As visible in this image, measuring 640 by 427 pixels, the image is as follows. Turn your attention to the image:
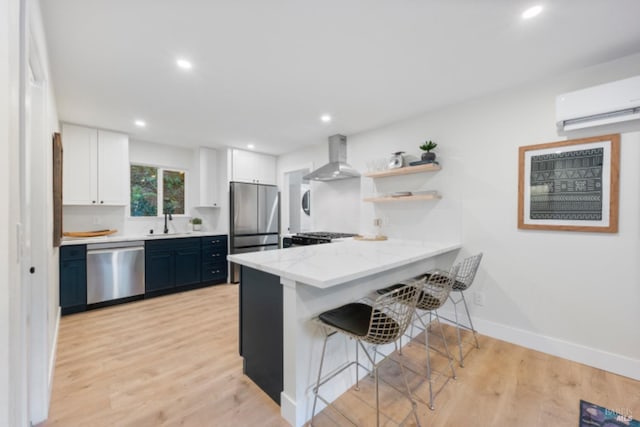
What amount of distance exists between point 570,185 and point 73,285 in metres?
5.31

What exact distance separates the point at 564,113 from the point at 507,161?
21.2 inches

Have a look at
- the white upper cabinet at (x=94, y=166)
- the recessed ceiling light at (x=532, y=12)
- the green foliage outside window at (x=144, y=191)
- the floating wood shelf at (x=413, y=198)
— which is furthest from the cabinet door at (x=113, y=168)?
the recessed ceiling light at (x=532, y=12)

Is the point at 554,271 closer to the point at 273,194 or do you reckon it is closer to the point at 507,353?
the point at 507,353

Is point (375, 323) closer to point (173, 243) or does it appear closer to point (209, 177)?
point (173, 243)

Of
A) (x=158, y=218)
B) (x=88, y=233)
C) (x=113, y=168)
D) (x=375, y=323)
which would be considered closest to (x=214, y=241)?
(x=158, y=218)

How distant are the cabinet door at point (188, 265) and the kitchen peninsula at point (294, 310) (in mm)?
2547

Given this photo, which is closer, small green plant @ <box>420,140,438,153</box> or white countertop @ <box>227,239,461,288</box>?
white countertop @ <box>227,239,461,288</box>

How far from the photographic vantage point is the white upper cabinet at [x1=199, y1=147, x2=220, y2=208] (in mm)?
4727

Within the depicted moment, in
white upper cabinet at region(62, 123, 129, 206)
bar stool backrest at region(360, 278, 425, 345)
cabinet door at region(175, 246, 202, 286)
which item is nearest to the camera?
bar stool backrest at region(360, 278, 425, 345)

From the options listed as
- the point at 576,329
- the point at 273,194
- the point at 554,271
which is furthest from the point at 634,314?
the point at 273,194

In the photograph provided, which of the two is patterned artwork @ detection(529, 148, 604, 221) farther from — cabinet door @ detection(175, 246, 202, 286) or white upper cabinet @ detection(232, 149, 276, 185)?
cabinet door @ detection(175, 246, 202, 286)

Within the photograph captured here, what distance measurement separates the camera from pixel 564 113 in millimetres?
2170

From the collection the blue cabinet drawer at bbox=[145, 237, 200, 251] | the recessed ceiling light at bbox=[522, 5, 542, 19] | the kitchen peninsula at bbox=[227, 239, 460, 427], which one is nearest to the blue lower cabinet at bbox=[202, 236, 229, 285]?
the blue cabinet drawer at bbox=[145, 237, 200, 251]

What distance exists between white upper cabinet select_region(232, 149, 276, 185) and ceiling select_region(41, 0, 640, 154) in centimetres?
168
